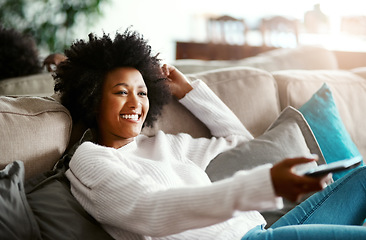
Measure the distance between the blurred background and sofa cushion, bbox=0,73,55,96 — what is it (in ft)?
6.85

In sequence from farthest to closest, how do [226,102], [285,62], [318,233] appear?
[285,62] → [226,102] → [318,233]

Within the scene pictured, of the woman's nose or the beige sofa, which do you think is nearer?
the beige sofa

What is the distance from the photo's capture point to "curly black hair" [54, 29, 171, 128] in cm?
135

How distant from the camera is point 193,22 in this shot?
543 centimetres

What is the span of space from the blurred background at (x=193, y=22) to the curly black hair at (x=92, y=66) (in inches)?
99.6

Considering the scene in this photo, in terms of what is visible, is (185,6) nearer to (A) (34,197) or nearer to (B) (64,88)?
(B) (64,88)

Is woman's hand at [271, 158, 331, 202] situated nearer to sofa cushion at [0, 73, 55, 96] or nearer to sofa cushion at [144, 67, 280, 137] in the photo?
sofa cushion at [144, 67, 280, 137]

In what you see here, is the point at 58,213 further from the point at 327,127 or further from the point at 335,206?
the point at 327,127

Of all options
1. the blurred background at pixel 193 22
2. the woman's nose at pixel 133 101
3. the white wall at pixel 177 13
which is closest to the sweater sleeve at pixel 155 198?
the woman's nose at pixel 133 101

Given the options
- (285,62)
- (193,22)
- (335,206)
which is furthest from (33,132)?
(193,22)

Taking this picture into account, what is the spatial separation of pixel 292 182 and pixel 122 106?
671 millimetres

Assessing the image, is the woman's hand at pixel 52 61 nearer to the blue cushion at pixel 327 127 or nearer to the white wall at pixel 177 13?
the blue cushion at pixel 327 127

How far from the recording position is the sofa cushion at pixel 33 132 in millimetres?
1187

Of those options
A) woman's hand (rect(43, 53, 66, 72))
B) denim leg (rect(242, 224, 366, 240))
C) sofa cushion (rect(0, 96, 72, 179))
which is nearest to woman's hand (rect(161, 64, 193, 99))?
sofa cushion (rect(0, 96, 72, 179))
